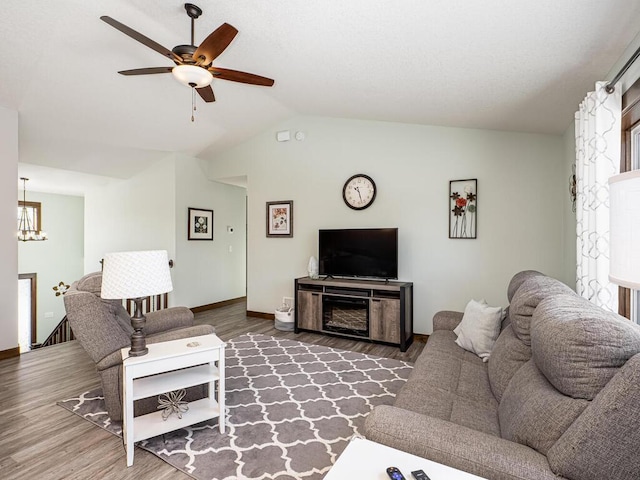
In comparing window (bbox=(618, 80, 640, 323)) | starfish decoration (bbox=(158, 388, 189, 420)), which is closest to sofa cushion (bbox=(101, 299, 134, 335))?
starfish decoration (bbox=(158, 388, 189, 420))

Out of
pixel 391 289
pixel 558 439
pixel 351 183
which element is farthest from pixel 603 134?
pixel 351 183

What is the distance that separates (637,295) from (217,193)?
5690 millimetres

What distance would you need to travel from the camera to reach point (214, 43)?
85.0 inches

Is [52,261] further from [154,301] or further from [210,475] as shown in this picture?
[210,475]

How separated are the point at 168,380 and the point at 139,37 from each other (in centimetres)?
217

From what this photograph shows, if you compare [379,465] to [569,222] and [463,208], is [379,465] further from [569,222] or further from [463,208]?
[463,208]

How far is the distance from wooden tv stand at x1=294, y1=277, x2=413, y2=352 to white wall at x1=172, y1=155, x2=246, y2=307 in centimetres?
208

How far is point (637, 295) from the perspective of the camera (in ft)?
6.75

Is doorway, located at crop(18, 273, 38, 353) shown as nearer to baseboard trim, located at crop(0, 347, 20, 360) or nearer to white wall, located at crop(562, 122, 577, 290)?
baseboard trim, located at crop(0, 347, 20, 360)

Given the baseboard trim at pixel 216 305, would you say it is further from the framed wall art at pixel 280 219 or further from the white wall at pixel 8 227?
the white wall at pixel 8 227

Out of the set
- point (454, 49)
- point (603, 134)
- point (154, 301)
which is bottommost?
point (154, 301)

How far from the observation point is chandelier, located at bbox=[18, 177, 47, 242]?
6.44 meters

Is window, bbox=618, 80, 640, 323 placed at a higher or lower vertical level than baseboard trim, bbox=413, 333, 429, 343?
higher

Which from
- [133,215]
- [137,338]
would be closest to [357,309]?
[137,338]
